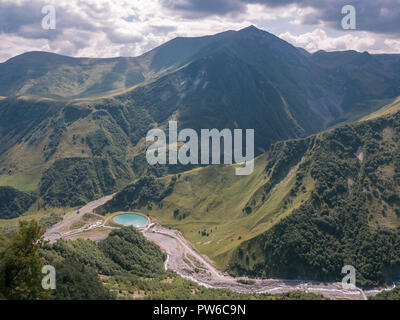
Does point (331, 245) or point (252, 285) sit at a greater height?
point (331, 245)

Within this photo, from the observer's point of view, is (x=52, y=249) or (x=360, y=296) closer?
(x=52, y=249)

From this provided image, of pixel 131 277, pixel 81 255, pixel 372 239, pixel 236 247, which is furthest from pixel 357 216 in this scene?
pixel 81 255

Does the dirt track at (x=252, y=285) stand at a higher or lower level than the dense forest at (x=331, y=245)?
lower

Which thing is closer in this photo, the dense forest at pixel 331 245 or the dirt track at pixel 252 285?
the dirt track at pixel 252 285

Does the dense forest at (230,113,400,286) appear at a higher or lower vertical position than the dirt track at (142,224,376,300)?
higher

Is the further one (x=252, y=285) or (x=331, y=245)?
(x=331, y=245)

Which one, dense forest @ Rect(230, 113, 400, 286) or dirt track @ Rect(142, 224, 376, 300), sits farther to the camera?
dense forest @ Rect(230, 113, 400, 286)
